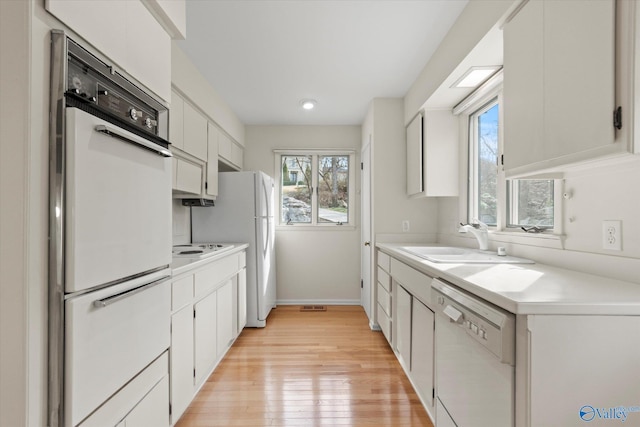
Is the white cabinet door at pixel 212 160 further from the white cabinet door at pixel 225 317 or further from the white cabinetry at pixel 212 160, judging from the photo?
the white cabinet door at pixel 225 317

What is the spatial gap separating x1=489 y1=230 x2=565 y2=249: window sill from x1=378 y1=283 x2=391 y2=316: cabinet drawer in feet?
3.35

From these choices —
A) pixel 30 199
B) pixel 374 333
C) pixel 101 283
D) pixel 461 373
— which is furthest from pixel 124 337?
pixel 374 333

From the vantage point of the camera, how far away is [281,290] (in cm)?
423

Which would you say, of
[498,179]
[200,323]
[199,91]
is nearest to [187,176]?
[199,91]

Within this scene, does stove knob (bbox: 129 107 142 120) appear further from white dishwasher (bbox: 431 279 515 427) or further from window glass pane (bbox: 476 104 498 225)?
window glass pane (bbox: 476 104 498 225)

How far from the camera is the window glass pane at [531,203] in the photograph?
1.72 meters

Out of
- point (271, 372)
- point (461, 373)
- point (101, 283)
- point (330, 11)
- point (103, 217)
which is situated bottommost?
point (271, 372)

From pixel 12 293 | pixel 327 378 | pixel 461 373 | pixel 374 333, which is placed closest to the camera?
pixel 12 293

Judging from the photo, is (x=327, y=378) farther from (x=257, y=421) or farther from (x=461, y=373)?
(x=461, y=373)

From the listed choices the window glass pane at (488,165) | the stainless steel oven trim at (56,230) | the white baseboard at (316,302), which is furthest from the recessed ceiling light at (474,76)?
the white baseboard at (316,302)

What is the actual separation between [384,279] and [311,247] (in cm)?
154

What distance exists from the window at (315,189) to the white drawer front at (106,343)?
9.89 feet

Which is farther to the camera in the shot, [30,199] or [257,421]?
[257,421]

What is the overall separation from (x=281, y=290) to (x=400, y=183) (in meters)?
2.18
